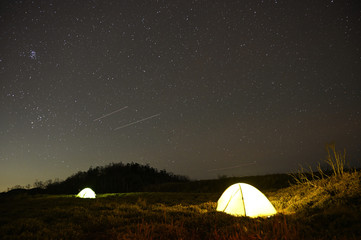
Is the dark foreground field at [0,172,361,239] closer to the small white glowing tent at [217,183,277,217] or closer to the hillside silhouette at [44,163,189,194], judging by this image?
the small white glowing tent at [217,183,277,217]

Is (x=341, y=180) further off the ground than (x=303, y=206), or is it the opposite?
(x=341, y=180)

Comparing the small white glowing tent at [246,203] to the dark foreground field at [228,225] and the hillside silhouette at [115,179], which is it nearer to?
the dark foreground field at [228,225]

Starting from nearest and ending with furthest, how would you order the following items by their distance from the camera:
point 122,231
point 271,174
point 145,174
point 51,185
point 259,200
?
point 122,231
point 259,200
point 271,174
point 51,185
point 145,174

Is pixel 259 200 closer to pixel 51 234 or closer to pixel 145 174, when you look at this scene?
pixel 51 234

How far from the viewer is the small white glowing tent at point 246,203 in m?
8.85

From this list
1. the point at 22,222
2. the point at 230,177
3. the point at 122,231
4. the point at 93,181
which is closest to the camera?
the point at 122,231

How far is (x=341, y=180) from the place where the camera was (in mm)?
8961

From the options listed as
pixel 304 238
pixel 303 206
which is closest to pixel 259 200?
pixel 303 206

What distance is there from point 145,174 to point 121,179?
7543 mm

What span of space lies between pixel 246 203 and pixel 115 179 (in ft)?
136

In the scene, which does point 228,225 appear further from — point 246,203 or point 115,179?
point 115,179

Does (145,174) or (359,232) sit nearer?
(359,232)

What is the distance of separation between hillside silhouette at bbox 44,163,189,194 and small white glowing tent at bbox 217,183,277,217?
29079 millimetres

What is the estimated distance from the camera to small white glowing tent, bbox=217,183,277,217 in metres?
8.85
